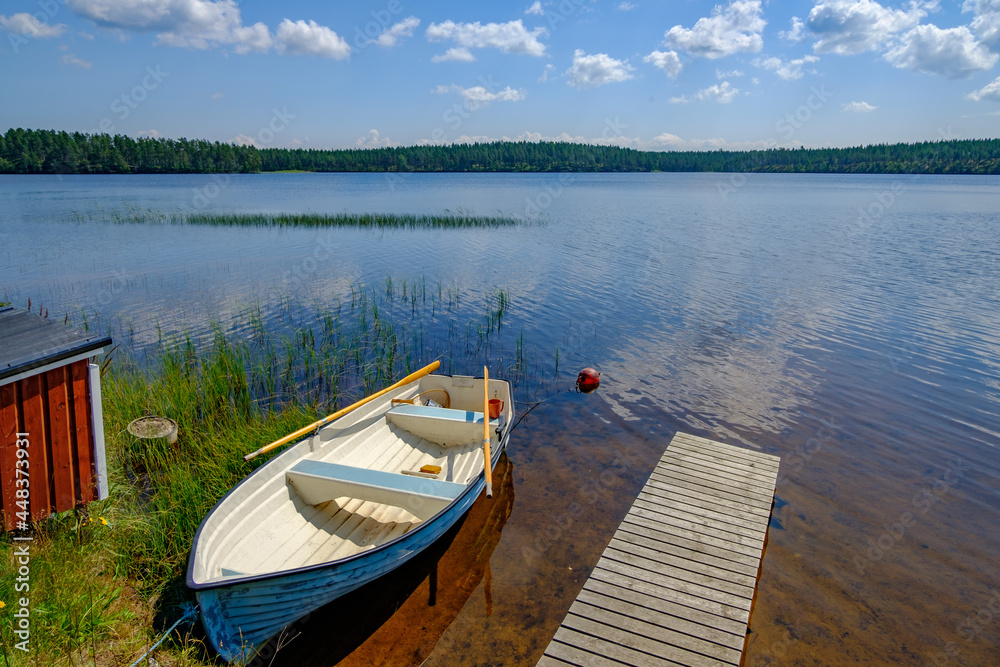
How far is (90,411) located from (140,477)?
2351mm

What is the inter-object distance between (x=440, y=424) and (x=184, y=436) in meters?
3.41

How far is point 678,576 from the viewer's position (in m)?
4.99

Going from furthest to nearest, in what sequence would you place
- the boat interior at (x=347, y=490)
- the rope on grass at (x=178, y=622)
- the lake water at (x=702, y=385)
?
the lake water at (x=702, y=385)
the boat interior at (x=347, y=490)
the rope on grass at (x=178, y=622)

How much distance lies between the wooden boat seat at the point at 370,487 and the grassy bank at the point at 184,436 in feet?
3.56

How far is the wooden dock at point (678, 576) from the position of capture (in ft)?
14.0

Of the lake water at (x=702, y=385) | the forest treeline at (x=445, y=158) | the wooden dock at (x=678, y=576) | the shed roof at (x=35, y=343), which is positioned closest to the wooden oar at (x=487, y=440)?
the lake water at (x=702, y=385)

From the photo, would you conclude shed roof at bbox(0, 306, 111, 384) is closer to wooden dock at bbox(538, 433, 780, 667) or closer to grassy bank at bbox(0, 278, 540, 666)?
grassy bank at bbox(0, 278, 540, 666)

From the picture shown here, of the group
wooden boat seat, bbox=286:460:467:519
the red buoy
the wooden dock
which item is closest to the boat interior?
wooden boat seat, bbox=286:460:467:519

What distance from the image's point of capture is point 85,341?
4.58 metres

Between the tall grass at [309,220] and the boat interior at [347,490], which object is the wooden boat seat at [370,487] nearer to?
the boat interior at [347,490]

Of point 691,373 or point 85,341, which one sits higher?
point 85,341

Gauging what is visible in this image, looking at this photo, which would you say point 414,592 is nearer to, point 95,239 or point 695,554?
point 695,554

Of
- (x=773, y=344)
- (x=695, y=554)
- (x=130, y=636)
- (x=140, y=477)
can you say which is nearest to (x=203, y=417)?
(x=140, y=477)

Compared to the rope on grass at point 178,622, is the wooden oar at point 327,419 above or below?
above
